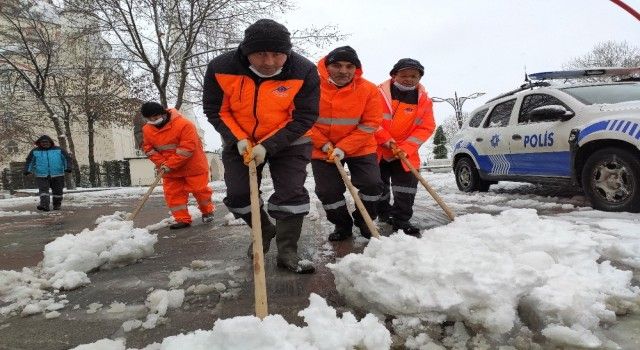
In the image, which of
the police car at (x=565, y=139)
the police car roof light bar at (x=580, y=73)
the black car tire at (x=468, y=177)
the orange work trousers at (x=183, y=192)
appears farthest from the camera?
the black car tire at (x=468, y=177)

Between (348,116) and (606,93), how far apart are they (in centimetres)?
318

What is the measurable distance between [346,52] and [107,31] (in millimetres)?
15462

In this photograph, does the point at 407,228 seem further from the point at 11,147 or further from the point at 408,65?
the point at 11,147

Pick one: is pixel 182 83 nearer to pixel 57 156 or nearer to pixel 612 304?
pixel 57 156

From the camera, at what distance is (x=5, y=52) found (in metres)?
18.3

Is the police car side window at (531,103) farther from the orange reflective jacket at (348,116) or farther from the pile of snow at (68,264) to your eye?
the pile of snow at (68,264)

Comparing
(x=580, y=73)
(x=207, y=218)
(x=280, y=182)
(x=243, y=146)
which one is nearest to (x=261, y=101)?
(x=243, y=146)

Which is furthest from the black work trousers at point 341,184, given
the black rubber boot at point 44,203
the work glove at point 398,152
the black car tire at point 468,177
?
the black rubber boot at point 44,203

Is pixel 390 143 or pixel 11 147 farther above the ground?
pixel 11 147

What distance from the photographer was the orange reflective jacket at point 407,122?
4.26 meters

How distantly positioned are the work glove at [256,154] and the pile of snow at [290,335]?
129 centimetres

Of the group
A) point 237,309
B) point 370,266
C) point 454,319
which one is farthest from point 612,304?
point 237,309

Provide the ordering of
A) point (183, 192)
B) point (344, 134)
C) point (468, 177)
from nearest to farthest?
1. point (344, 134)
2. point (183, 192)
3. point (468, 177)

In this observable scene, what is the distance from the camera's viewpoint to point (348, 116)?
12.6ft
